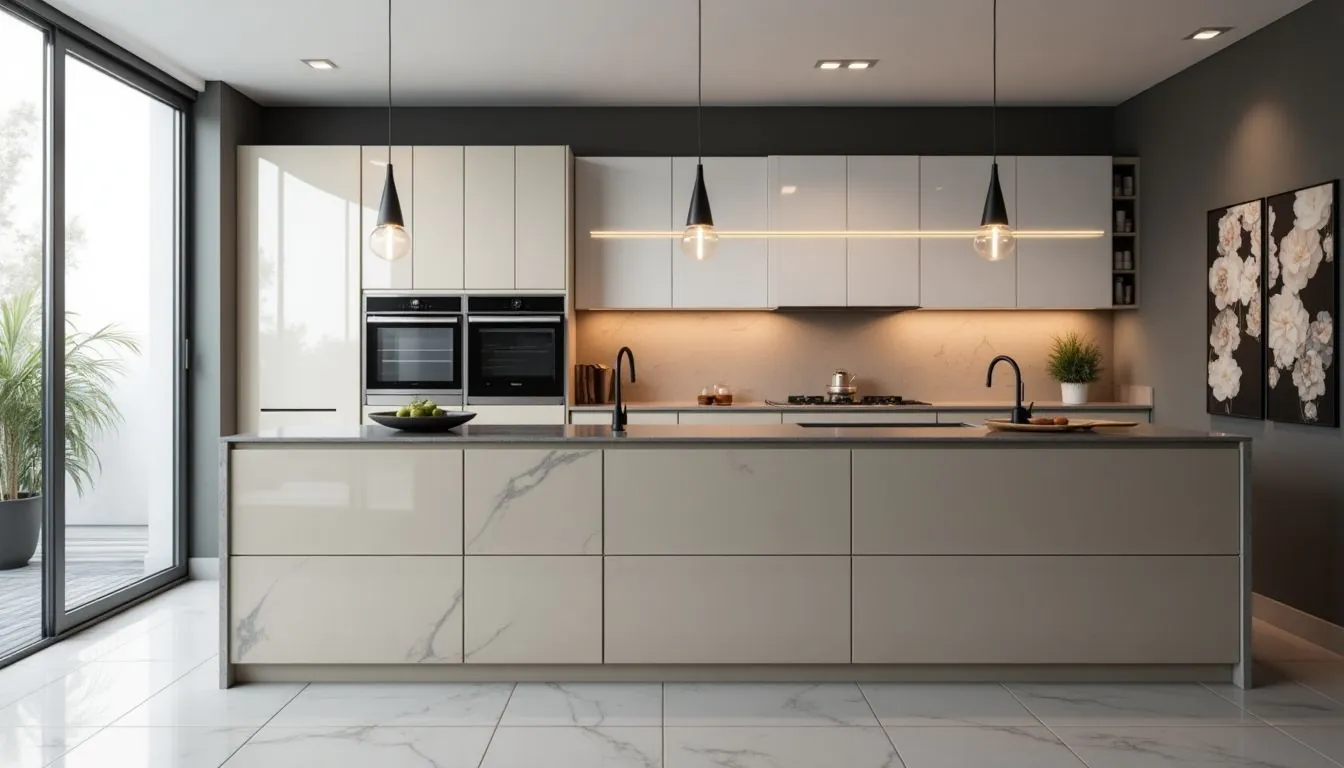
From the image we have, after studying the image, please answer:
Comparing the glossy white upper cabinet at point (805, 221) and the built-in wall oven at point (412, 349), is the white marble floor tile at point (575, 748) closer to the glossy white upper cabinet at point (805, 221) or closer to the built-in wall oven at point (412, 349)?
the built-in wall oven at point (412, 349)

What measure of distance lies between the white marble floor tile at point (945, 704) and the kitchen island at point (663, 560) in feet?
0.32

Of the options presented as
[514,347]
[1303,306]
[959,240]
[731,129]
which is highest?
[731,129]

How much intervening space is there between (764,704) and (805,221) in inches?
118

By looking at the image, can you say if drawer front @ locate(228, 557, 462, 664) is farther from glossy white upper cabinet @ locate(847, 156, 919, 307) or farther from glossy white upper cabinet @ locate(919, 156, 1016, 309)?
glossy white upper cabinet @ locate(919, 156, 1016, 309)

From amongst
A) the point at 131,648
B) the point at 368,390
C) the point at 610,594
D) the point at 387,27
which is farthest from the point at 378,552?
the point at 387,27

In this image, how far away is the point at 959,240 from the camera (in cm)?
548

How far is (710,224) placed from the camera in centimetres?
360

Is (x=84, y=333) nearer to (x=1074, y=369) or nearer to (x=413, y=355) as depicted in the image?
(x=413, y=355)

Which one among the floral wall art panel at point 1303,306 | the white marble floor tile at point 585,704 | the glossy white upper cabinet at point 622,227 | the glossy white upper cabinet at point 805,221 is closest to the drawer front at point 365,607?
the white marble floor tile at point 585,704

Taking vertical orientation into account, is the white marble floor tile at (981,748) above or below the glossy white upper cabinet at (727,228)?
below

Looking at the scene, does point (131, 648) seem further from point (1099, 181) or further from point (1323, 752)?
point (1099, 181)

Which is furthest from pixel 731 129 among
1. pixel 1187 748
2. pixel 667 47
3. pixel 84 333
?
pixel 1187 748

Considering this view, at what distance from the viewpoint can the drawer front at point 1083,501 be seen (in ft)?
10.9

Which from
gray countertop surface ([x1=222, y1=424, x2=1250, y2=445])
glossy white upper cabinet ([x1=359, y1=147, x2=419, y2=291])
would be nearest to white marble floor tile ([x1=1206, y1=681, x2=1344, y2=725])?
gray countertop surface ([x1=222, y1=424, x2=1250, y2=445])
